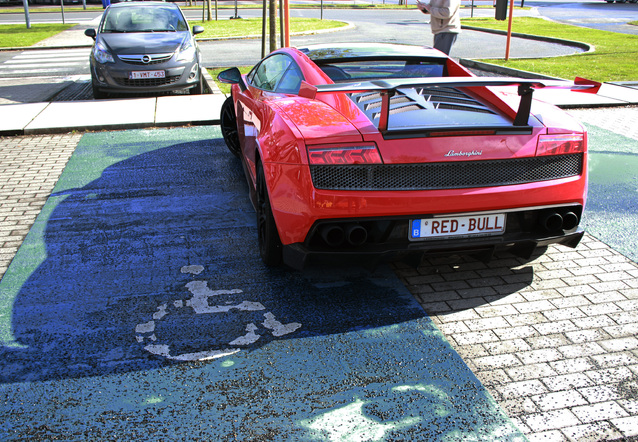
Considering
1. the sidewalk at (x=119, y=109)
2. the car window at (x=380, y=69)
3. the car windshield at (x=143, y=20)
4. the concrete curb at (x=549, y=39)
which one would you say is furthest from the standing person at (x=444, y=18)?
the concrete curb at (x=549, y=39)

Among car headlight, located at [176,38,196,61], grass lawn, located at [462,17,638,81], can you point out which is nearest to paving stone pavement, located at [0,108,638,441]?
car headlight, located at [176,38,196,61]

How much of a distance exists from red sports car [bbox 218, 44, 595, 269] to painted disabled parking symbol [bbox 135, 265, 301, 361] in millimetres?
367

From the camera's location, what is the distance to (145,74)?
10.1 meters

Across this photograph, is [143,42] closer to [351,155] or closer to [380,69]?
[380,69]

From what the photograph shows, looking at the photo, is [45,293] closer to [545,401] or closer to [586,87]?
[545,401]

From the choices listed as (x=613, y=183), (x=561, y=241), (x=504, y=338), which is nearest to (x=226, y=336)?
(x=504, y=338)

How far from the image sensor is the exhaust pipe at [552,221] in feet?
11.6

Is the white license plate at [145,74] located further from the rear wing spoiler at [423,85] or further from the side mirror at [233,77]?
the rear wing spoiler at [423,85]

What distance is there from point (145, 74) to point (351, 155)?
304 inches

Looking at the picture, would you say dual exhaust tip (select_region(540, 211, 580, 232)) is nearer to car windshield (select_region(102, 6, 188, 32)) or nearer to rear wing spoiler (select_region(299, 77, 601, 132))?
rear wing spoiler (select_region(299, 77, 601, 132))

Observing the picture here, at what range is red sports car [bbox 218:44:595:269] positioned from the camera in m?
3.28

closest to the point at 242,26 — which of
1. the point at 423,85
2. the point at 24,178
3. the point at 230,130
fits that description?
the point at 230,130

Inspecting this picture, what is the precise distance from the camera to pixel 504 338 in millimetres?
3320

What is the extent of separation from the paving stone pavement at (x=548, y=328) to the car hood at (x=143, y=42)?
5.78 metres
